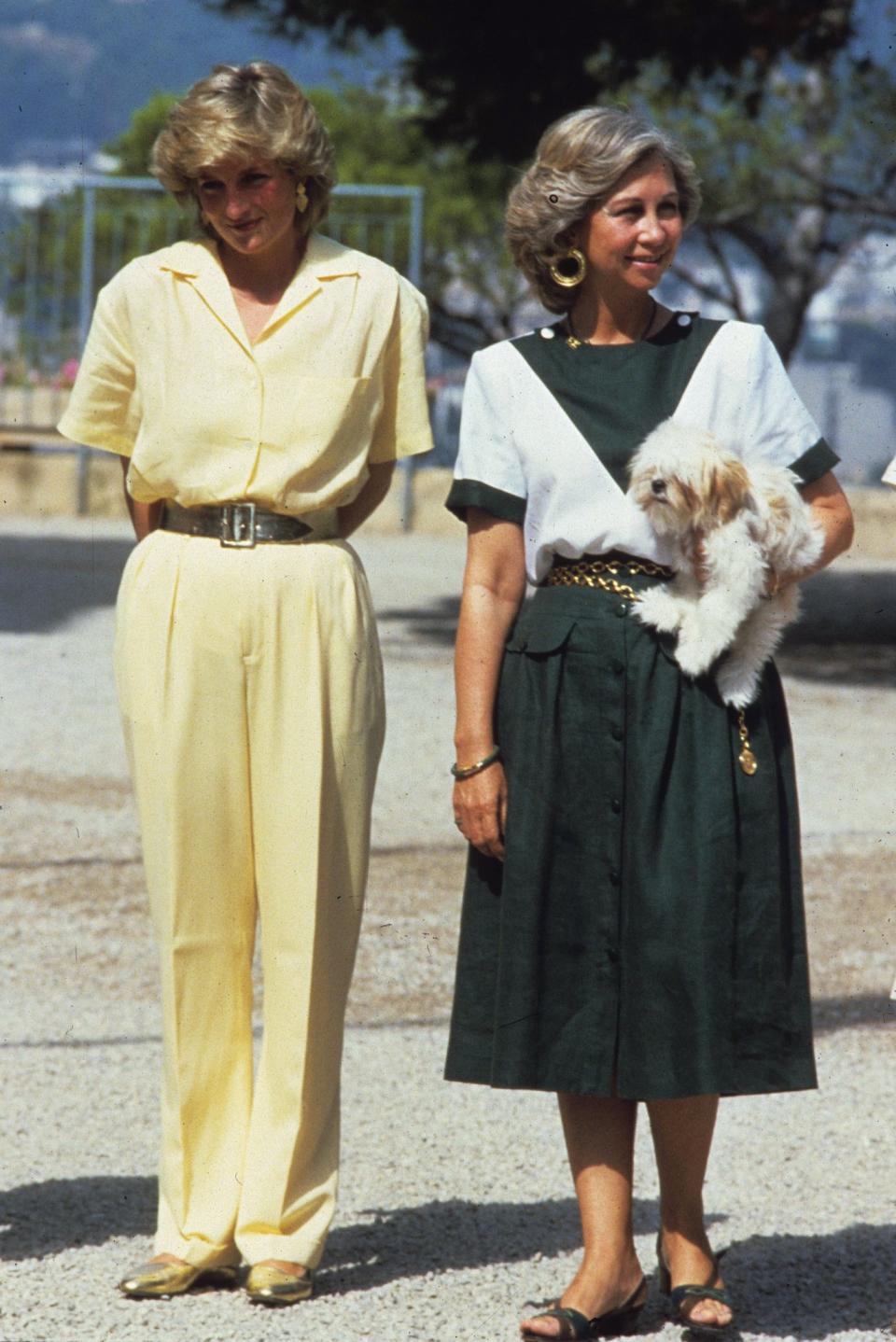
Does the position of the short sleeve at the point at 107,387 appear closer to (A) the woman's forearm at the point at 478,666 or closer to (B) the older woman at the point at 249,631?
(B) the older woman at the point at 249,631

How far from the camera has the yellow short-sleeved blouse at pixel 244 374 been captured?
12.0 ft

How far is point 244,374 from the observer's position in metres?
3.65

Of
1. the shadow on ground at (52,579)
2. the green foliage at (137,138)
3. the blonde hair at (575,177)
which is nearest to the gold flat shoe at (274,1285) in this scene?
the blonde hair at (575,177)

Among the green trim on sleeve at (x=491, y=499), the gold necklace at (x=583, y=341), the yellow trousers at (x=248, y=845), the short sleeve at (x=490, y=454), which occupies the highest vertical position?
the gold necklace at (x=583, y=341)

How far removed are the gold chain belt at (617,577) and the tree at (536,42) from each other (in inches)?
403

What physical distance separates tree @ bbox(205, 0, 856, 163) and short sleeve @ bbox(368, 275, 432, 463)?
987 cm

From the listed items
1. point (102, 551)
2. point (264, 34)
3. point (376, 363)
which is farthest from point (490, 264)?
point (376, 363)

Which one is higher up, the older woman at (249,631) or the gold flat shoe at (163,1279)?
the older woman at (249,631)

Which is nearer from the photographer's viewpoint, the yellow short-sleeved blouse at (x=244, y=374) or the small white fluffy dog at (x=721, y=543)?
the small white fluffy dog at (x=721, y=543)

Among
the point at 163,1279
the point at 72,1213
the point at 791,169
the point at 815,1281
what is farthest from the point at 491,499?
the point at 791,169

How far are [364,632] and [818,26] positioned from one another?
36.5ft

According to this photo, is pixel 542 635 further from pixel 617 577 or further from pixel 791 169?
pixel 791 169

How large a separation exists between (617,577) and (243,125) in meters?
0.96

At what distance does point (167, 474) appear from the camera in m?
3.67
